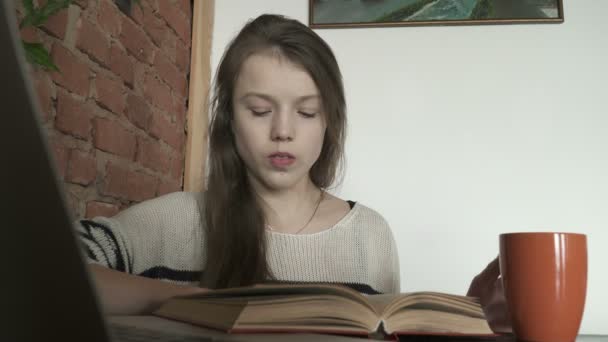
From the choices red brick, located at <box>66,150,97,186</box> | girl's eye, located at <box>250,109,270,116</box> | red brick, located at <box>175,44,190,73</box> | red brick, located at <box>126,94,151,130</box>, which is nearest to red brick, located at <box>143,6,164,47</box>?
red brick, located at <box>175,44,190,73</box>

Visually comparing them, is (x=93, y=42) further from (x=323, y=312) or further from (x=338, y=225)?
(x=323, y=312)

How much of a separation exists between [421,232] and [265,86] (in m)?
0.95

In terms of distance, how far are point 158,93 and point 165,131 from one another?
4.8 inches

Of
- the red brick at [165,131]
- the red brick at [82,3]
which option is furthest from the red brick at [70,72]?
the red brick at [165,131]

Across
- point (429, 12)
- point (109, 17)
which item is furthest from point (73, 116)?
point (429, 12)

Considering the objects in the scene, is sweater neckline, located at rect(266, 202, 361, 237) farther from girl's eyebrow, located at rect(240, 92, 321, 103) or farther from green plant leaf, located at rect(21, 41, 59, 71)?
green plant leaf, located at rect(21, 41, 59, 71)

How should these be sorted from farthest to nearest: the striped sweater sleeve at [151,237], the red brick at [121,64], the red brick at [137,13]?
the red brick at [137,13] < the red brick at [121,64] < the striped sweater sleeve at [151,237]

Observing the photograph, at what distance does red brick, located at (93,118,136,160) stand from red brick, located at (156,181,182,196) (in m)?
0.21

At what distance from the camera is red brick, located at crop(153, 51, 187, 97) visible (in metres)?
1.46

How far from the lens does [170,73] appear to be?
155cm

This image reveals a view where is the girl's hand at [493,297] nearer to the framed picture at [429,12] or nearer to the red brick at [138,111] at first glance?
the red brick at [138,111]

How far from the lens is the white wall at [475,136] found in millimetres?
1646

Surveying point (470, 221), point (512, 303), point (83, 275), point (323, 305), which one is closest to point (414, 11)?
point (470, 221)

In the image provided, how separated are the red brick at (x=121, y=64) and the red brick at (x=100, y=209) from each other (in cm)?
33
